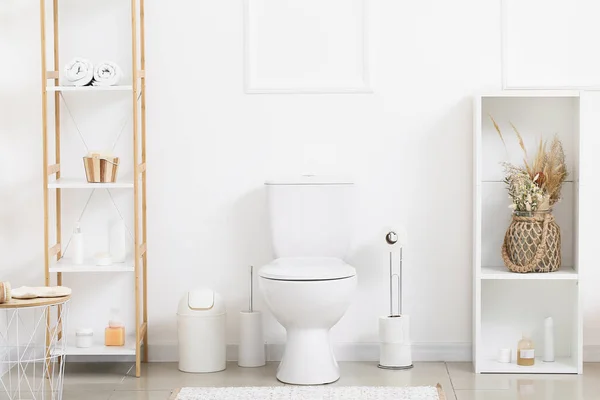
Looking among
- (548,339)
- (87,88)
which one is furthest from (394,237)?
(87,88)

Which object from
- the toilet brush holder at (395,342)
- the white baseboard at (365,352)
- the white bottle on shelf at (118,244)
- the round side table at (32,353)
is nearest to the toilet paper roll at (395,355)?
the toilet brush holder at (395,342)

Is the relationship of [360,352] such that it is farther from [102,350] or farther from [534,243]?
[102,350]

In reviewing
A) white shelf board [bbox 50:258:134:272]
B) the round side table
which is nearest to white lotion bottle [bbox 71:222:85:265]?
white shelf board [bbox 50:258:134:272]

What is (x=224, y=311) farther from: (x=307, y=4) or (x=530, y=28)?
(x=530, y=28)

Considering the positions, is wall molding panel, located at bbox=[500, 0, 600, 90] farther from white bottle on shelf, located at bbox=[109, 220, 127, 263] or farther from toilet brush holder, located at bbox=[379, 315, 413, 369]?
white bottle on shelf, located at bbox=[109, 220, 127, 263]

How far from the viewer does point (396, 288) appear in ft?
11.8

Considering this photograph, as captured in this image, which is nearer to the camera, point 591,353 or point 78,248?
point 78,248

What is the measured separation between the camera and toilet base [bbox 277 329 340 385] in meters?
3.21

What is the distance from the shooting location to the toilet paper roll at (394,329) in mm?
3438

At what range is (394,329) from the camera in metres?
3.44

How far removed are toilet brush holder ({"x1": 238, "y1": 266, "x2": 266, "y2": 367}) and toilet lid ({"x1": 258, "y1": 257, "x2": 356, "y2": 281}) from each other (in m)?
0.30

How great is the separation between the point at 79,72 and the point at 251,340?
1.33 meters

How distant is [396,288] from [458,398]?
68 centimetres

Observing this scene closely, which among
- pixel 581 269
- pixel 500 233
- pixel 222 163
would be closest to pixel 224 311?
pixel 222 163
